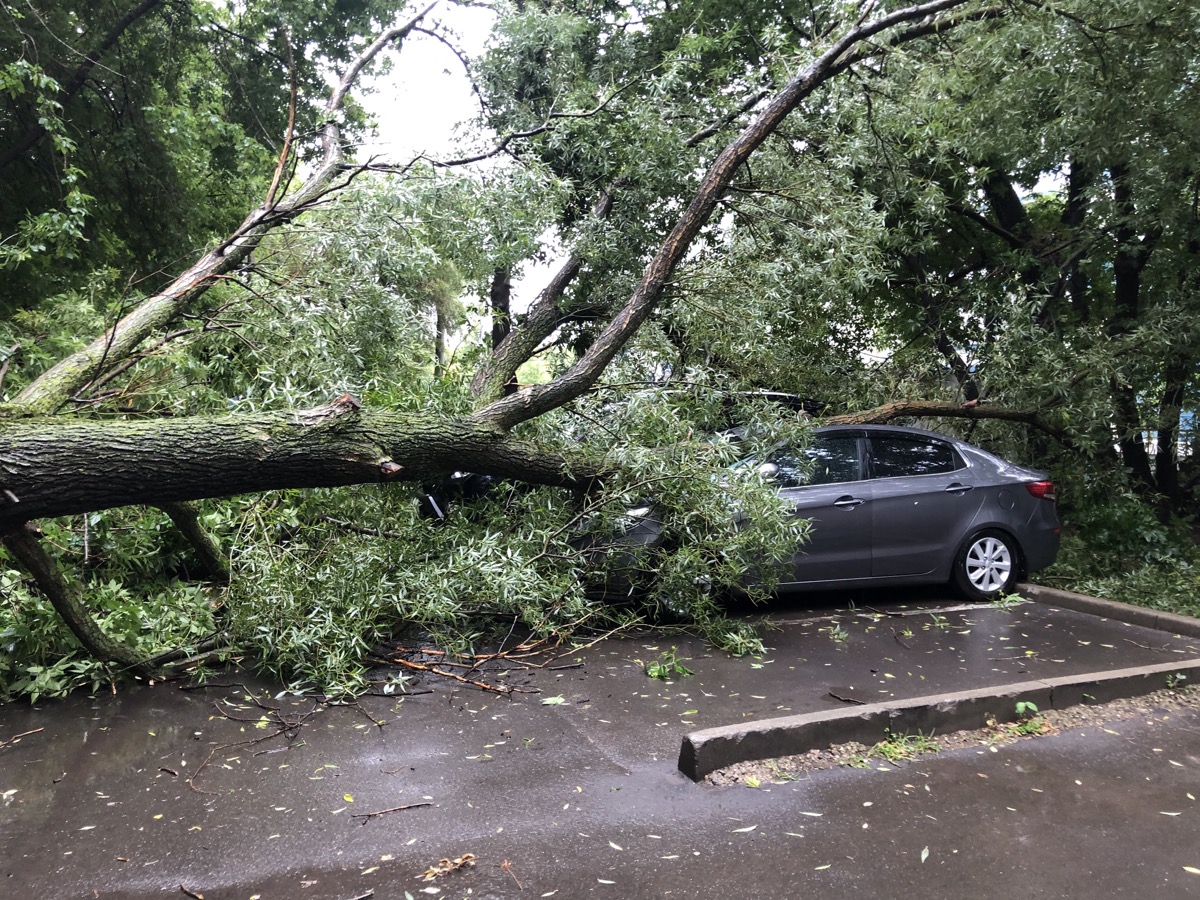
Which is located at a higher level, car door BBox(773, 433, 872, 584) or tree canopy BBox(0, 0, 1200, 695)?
tree canopy BBox(0, 0, 1200, 695)

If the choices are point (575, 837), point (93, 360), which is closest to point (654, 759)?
point (575, 837)

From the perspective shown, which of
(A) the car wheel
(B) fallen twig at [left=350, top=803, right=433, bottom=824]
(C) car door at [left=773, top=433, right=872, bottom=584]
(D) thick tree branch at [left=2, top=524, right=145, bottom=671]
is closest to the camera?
(B) fallen twig at [left=350, top=803, right=433, bottom=824]

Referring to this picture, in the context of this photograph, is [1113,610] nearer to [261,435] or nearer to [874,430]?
[874,430]

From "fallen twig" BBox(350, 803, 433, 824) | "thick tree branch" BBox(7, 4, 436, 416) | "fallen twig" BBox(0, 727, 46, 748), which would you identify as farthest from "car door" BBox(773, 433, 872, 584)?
"fallen twig" BBox(0, 727, 46, 748)

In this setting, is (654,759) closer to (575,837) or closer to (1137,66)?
(575,837)

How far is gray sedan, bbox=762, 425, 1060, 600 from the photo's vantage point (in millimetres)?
6492

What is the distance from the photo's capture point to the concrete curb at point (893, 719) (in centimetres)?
364

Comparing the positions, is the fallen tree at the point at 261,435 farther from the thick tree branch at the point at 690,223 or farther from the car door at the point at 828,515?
the car door at the point at 828,515

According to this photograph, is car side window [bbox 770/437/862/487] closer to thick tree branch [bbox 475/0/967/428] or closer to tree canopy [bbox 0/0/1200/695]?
tree canopy [bbox 0/0/1200/695]

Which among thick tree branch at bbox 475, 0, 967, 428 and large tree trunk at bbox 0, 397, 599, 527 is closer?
large tree trunk at bbox 0, 397, 599, 527

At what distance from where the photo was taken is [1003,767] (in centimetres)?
374

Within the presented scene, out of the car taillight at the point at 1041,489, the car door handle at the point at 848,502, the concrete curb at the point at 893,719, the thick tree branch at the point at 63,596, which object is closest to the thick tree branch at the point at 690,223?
the car door handle at the point at 848,502

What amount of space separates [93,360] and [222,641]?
1.99 meters

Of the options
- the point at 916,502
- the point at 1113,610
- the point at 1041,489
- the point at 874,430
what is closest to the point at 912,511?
the point at 916,502
